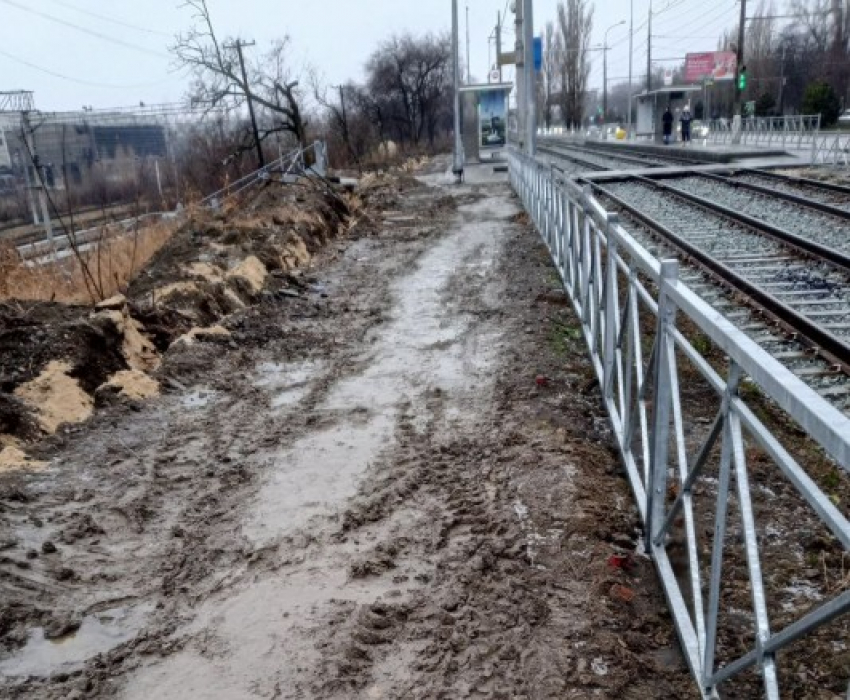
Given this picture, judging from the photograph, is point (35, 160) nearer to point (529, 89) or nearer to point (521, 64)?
point (529, 89)

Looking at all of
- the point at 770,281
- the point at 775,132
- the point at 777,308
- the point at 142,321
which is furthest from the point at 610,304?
the point at 775,132

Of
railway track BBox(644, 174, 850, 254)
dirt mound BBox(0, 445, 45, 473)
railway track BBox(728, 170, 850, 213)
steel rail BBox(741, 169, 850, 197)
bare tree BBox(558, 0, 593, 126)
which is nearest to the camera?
dirt mound BBox(0, 445, 45, 473)

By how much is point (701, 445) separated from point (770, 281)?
273 inches

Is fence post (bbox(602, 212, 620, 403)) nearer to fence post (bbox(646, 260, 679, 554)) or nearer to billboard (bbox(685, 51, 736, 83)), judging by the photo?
fence post (bbox(646, 260, 679, 554))

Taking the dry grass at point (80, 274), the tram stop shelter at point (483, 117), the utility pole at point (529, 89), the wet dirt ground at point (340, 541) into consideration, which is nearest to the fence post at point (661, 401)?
the wet dirt ground at point (340, 541)

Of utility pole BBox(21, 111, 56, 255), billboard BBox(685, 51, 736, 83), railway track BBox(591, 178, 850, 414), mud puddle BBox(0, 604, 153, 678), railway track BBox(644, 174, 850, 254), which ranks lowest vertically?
mud puddle BBox(0, 604, 153, 678)

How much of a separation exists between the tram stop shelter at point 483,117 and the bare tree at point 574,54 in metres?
37.1

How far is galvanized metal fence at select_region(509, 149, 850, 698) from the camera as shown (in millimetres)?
1576

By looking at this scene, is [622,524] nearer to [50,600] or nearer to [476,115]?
[50,600]

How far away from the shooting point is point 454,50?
26031mm

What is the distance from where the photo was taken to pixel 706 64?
46062 millimetres

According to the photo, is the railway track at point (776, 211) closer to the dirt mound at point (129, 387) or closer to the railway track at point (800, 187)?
the railway track at point (800, 187)

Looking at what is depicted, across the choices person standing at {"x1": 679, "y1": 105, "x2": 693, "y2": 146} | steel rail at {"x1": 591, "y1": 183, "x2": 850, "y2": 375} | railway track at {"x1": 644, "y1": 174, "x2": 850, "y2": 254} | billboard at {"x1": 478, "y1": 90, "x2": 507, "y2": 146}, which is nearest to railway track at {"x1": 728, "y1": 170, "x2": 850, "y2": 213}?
railway track at {"x1": 644, "y1": 174, "x2": 850, "y2": 254}

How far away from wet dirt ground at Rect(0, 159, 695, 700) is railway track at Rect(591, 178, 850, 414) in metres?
1.72
